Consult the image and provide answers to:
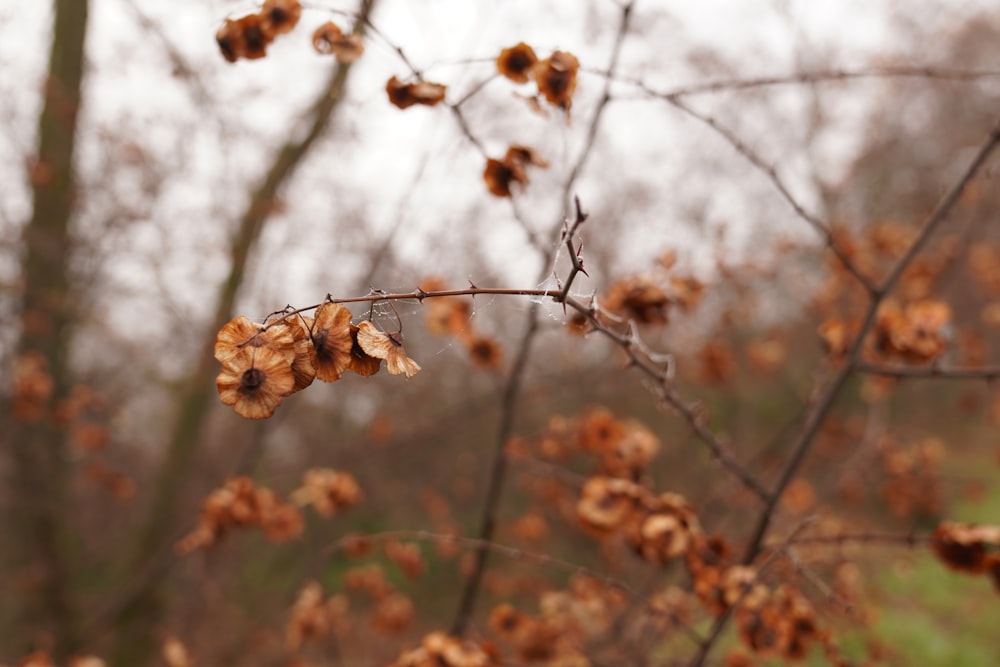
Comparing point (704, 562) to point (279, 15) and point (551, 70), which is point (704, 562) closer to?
point (551, 70)

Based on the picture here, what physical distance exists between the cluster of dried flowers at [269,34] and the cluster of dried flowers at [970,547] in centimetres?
182

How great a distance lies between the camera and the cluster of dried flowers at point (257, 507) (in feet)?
8.05

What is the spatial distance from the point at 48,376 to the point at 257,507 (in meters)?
3.17

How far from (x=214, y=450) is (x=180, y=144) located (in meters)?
3.28

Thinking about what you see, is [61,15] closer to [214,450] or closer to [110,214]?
[110,214]

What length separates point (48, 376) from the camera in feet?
15.3

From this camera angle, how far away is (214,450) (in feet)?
21.7

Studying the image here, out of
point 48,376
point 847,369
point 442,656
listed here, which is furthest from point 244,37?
point 48,376

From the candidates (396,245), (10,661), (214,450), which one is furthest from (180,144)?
(10,661)

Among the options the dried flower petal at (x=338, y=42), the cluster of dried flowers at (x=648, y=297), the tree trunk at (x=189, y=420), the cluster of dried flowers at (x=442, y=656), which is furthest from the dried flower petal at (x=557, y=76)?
the tree trunk at (x=189, y=420)

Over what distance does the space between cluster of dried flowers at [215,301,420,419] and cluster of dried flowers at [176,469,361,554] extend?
5.54 feet

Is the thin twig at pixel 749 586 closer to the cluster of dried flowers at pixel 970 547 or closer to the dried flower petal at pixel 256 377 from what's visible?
the cluster of dried flowers at pixel 970 547

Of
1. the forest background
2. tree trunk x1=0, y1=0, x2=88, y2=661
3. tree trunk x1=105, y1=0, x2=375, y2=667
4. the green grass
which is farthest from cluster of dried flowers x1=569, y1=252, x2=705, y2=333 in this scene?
tree trunk x1=0, y1=0, x2=88, y2=661

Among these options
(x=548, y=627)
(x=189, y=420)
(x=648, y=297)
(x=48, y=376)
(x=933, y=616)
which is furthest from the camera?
(x=933, y=616)
